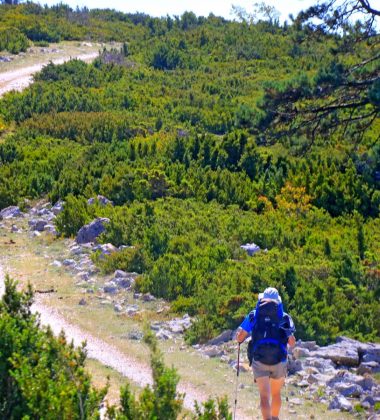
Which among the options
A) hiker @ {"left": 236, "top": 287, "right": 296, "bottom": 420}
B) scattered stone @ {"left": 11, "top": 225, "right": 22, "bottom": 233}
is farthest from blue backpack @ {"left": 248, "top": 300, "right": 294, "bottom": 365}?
scattered stone @ {"left": 11, "top": 225, "right": 22, "bottom": 233}

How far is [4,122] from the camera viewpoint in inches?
986

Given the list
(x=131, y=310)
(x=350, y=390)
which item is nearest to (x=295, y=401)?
(x=350, y=390)

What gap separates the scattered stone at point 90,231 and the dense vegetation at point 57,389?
8.00m

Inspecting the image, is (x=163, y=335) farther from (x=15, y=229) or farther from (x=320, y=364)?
(x=15, y=229)

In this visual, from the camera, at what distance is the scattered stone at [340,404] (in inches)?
306

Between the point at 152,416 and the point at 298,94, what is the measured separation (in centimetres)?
676

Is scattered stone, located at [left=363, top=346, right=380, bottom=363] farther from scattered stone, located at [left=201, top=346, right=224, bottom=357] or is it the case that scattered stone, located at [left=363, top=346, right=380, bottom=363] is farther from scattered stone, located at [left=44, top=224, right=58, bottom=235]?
scattered stone, located at [left=44, top=224, right=58, bottom=235]

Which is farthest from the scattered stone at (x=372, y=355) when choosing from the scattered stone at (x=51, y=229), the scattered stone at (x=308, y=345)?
the scattered stone at (x=51, y=229)

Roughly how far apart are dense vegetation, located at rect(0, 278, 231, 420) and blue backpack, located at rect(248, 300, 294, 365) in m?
0.85

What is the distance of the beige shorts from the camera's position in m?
6.52

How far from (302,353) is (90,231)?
21.0ft

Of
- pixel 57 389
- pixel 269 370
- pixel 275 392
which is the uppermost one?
pixel 57 389

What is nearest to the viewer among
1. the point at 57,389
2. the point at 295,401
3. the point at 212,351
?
the point at 57,389

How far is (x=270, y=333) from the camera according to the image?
6410 mm
